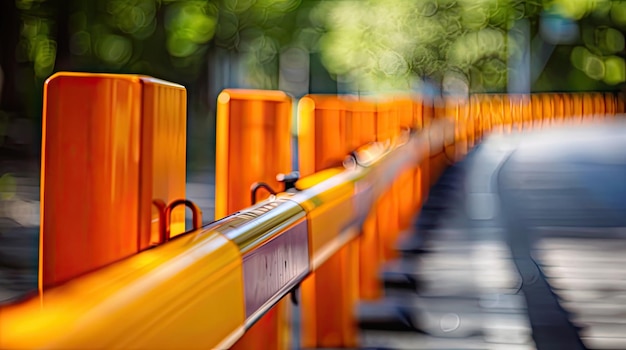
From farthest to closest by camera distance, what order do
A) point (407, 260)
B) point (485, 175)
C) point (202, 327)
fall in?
point (485, 175) < point (407, 260) < point (202, 327)

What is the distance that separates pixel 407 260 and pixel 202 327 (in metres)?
4.78

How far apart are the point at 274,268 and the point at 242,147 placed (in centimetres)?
83

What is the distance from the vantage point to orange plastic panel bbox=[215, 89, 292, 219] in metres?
3.13

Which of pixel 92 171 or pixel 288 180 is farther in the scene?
pixel 288 180

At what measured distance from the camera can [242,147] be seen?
3162mm

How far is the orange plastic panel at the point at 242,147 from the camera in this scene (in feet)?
10.3

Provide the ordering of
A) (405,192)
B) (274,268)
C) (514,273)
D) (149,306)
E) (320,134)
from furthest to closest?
1. (405,192)
2. (514,273)
3. (320,134)
4. (274,268)
5. (149,306)

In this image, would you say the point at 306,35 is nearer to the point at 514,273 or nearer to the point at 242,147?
the point at 514,273

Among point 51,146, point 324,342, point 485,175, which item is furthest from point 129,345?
point 485,175

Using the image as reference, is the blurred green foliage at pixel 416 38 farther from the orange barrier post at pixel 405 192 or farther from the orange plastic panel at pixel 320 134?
the orange plastic panel at pixel 320 134

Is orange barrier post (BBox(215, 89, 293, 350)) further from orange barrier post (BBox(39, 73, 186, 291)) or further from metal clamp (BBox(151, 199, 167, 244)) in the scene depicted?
orange barrier post (BBox(39, 73, 186, 291))

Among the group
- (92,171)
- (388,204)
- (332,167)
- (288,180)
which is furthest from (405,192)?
(92,171)

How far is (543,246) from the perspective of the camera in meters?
7.39

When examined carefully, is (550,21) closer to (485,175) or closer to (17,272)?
(485,175)
